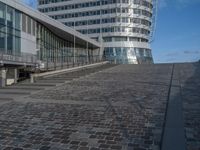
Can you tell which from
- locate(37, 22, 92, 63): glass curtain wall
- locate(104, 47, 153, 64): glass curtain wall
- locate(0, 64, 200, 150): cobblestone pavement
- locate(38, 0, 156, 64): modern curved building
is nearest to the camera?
locate(0, 64, 200, 150): cobblestone pavement

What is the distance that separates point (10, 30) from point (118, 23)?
5310cm

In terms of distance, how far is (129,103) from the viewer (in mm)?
11852

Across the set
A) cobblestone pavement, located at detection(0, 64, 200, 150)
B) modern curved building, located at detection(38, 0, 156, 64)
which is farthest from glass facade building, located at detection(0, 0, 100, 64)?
modern curved building, located at detection(38, 0, 156, 64)

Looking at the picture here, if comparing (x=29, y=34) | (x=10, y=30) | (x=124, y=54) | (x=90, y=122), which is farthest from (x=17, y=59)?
(x=124, y=54)

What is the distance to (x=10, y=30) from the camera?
24609 millimetres

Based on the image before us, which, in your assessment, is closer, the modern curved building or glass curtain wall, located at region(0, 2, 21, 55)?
glass curtain wall, located at region(0, 2, 21, 55)

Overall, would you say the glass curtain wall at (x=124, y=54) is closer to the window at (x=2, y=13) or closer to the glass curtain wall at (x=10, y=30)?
the glass curtain wall at (x=10, y=30)

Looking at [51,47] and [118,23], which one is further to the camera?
[118,23]

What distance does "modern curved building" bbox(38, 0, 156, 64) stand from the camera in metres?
75.3

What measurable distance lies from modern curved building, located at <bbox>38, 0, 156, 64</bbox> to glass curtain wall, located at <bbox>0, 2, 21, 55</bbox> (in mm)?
47440

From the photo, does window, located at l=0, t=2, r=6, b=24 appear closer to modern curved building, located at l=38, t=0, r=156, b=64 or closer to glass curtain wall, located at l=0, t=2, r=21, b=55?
glass curtain wall, located at l=0, t=2, r=21, b=55

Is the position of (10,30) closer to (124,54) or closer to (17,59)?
(17,59)

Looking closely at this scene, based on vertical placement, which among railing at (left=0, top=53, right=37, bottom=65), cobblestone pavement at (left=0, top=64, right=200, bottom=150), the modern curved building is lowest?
cobblestone pavement at (left=0, top=64, right=200, bottom=150)

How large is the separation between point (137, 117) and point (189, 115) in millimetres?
1724
